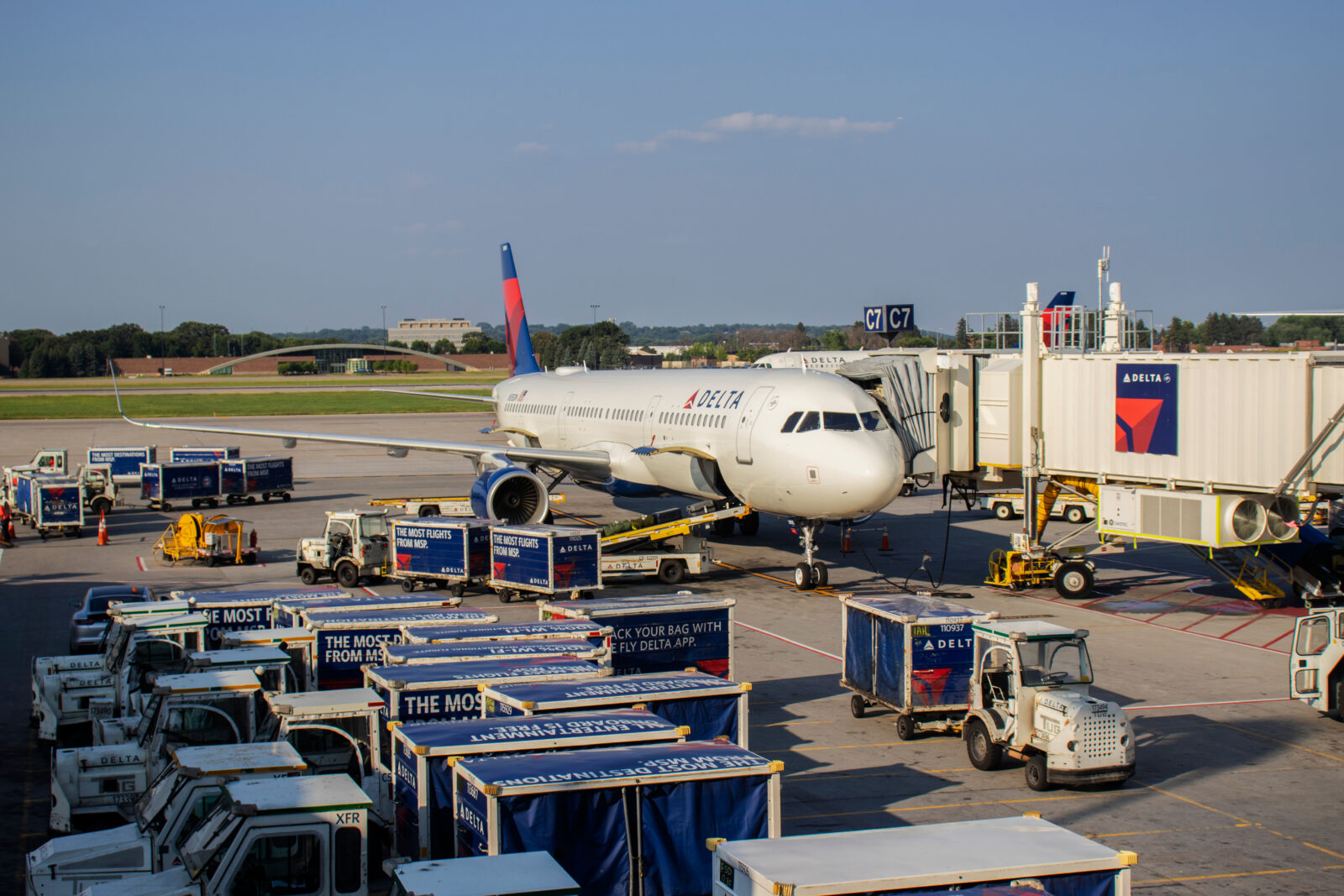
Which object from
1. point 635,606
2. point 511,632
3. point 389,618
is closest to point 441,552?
point 389,618

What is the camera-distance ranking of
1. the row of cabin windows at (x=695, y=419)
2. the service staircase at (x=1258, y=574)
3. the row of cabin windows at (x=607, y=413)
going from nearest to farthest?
the service staircase at (x=1258, y=574), the row of cabin windows at (x=695, y=419), the row of cabin windows at (x=607, y=413)

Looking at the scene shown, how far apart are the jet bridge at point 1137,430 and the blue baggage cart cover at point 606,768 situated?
18408 mm

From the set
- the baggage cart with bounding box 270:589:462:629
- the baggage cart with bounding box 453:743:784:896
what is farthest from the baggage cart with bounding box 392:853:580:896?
the baggage cart with bounding box 270:589:462:629

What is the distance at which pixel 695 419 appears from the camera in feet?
109

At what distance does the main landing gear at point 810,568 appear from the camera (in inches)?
1189

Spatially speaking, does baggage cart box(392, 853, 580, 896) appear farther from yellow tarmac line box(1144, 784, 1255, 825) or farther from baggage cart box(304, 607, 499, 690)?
yellow tarmac line box(1144, 784, 1255, 825)

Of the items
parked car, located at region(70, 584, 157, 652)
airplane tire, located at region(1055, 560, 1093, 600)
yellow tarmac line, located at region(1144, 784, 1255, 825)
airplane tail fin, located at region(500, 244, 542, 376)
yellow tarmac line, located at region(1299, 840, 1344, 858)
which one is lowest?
yellow tarmac line, located at region(1144, 784, 1255, 825)

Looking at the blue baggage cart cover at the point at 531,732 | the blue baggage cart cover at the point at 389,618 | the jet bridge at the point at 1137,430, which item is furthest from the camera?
the jet bridge at the point at 1137,430

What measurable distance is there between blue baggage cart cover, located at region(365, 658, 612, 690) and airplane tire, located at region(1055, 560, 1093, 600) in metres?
17.1

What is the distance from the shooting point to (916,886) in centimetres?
792

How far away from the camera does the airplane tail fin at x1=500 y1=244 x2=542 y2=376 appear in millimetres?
52344

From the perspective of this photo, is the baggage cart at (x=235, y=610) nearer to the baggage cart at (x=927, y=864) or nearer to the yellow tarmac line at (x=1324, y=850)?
the baggage cart at (x=927, y=864)

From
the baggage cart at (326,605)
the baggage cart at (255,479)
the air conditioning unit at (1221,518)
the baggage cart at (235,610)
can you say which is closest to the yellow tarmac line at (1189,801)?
the air conditioning unit at (1221,518)

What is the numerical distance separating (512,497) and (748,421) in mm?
7877
